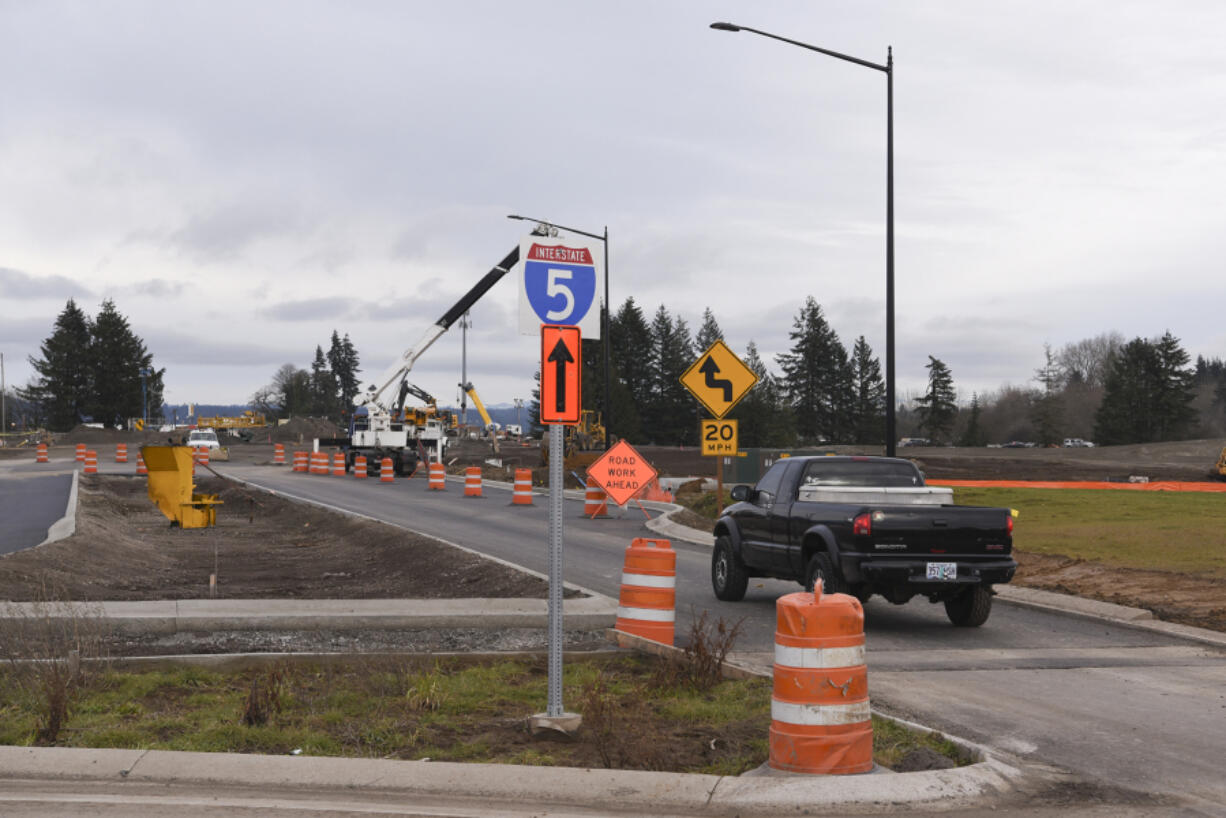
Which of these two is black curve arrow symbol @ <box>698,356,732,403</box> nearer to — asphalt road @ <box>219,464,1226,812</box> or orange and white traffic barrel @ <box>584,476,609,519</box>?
asphalt road @ <box>219,464,1226,812</box>

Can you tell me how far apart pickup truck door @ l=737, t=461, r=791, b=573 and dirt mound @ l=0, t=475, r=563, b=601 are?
97.6 inches

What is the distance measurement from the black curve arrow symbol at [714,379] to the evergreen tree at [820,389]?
106332 millimetres

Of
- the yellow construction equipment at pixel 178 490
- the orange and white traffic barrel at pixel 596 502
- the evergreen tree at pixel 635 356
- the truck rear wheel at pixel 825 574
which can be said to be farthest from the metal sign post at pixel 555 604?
the evergreen tree at pixel 635 356

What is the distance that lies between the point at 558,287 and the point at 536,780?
282 centimetres

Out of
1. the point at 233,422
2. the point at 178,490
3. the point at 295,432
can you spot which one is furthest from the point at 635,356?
the point at 178,490

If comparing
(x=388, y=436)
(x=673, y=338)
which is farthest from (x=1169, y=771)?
(x=673, y=338)

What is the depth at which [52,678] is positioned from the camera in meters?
7.43

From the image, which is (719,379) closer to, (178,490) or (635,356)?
(178,490)

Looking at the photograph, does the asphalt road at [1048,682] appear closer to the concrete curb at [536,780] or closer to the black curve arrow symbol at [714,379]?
the concrete curb at [536,780]

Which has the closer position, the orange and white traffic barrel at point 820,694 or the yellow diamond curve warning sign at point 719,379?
the orange and white traffic barrel at point 820,694

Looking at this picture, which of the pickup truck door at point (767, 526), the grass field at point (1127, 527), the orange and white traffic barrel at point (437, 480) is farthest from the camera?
the orange and white traffic barrel at point (437, 480)

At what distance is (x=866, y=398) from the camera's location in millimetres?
128125

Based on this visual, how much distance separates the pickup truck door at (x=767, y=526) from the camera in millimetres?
13242

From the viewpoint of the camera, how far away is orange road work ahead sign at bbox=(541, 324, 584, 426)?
6.96 m
